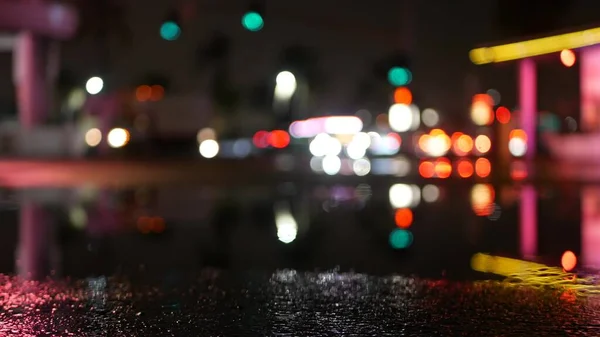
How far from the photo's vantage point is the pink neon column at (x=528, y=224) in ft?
33.0

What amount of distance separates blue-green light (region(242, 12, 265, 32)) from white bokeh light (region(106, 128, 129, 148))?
25.0 meters

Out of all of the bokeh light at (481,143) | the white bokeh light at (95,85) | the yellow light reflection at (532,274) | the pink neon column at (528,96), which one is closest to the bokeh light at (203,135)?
the white bokeh light at (95,85)

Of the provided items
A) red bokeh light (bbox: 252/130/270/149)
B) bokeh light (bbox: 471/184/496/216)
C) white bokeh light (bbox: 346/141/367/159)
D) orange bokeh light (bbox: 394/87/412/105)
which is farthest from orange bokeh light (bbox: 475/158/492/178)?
red bokeh light (bbox: 252/130/270/149)

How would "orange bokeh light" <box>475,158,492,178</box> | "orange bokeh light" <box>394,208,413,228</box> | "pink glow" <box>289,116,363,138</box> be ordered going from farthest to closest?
1. "pink glow" <box>289,116,363,138</box>
2. "orange bokeh light" <box>475,158,492,178</box>
3. "orange bokeh light" <box>394,208,413,228</box>

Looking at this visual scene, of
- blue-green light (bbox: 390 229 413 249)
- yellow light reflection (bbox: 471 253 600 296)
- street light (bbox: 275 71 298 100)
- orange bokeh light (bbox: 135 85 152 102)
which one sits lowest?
yellow light reflection (bbox: 471 253 600 296)

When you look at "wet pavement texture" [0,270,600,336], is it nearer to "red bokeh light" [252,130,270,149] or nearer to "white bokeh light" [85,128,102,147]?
"white bokeh light" [85,128,102,147]

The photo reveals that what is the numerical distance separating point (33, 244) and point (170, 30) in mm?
10537

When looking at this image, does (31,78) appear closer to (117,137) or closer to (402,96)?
(117,137)

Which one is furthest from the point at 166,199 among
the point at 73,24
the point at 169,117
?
the point at 169,117

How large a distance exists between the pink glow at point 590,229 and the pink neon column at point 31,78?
81.3 feet

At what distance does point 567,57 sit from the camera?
2852 cm

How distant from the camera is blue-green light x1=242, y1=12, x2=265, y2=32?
62.6 feet

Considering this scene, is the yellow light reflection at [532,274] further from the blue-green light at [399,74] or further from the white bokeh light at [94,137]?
the white bokeh light at [94,137]

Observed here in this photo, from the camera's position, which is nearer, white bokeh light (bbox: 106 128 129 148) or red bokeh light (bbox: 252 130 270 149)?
white bokeh light (bbox: 106 128 129 148)
